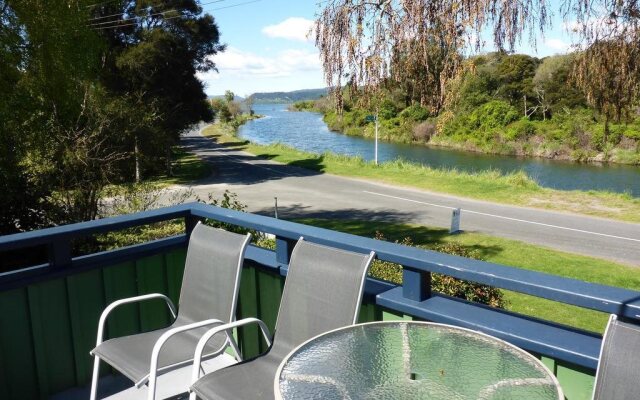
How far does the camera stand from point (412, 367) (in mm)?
1981

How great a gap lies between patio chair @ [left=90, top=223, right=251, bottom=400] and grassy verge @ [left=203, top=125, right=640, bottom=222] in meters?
15.4

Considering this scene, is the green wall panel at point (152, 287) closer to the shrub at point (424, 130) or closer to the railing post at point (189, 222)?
the railing post at point (189, 222)

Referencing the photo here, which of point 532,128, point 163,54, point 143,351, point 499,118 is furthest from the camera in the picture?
point 532,128

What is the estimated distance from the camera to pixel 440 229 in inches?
543

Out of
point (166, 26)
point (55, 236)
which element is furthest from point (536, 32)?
point (166, 26)

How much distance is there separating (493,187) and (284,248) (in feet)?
61.4

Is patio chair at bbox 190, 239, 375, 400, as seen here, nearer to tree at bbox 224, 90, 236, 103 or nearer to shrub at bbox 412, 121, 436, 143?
shrub at bbox 412, 121, 436, 143

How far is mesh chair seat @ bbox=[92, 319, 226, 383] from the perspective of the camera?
8.37 feet

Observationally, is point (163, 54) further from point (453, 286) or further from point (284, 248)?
point (284, 248)

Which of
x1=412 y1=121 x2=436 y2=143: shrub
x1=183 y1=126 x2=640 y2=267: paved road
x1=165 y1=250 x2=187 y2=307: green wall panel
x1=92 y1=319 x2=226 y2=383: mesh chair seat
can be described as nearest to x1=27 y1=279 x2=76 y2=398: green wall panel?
x1=92 y1=319 x2=226 y2=383: mesh chair seat

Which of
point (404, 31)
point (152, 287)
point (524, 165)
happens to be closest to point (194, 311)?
point (152, 287)

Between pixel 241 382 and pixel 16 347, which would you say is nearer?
pixel 241 382

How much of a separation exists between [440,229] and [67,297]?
11.8 m

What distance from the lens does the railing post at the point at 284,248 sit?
9.61 feet
